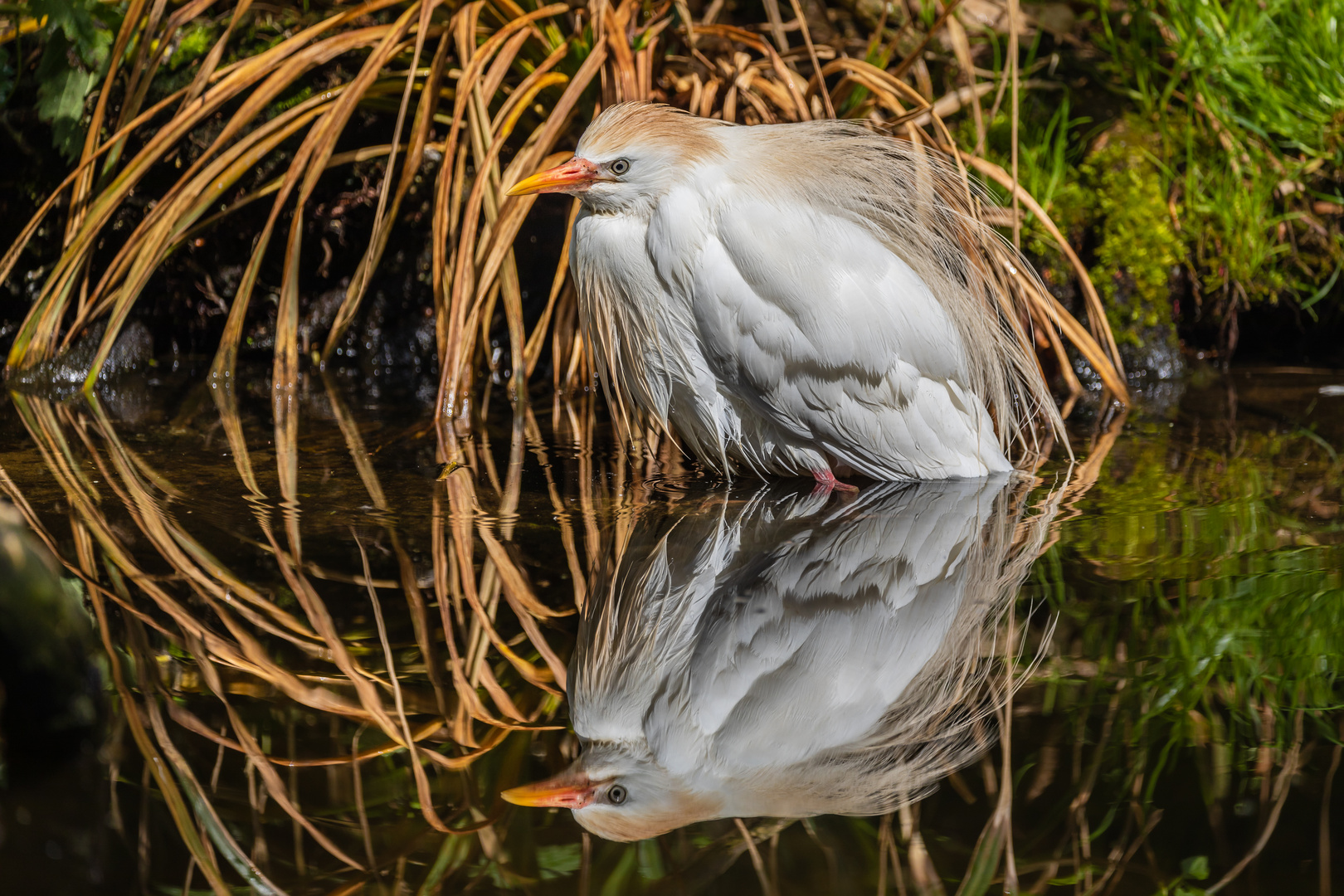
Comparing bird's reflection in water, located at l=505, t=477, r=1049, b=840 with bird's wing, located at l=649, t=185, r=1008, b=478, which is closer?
bird's reflection in water, located at l=505, t=477, r=1049, b=840

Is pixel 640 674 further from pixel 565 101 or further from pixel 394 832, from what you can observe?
pixel 565 101

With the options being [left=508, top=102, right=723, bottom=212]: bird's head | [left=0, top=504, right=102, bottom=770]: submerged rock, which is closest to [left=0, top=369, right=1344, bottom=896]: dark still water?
[left=0, top=504, right=102, bottom=770]: submerged rock

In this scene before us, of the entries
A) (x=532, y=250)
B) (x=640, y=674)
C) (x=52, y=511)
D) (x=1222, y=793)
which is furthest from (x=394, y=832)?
(x=532, y=250)

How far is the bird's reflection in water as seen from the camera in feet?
3.94

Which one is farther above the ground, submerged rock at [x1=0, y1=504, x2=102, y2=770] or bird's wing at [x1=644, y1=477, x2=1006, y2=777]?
submerged rock at [x1=0, y1=504, x2=102, y2=770]

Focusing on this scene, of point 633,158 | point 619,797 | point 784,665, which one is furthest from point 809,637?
point 633,158

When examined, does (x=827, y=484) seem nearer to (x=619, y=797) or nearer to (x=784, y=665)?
(x=784, y=665)

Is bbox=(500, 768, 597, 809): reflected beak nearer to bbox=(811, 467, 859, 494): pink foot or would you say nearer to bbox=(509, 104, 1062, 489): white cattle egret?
bbox=(509, 104, 1062, 489): white cattle egret

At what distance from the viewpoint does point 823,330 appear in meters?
2.17

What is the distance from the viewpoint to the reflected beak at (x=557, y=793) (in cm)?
114

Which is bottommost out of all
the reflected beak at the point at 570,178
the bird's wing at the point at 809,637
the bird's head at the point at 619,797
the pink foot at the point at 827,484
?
the pink foot at the point at 827,484

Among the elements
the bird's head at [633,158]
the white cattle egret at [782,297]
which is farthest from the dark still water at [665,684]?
the bird's head at [633,158]

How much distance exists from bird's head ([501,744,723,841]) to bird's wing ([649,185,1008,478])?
1097 mm

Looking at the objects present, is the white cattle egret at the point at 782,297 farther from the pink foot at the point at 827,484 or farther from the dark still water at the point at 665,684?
the dark still water at the point at 665,684
